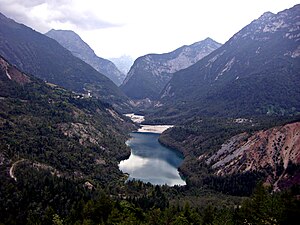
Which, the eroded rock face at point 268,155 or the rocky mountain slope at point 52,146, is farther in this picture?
the rocky mountain slope at point 52,146

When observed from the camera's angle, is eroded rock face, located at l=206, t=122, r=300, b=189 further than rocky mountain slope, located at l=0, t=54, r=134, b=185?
No

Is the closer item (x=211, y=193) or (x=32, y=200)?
(x=32, y=200)

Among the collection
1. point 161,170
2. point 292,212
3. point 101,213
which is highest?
point 292,212

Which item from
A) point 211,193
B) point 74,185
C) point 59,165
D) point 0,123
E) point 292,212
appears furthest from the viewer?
point 0,123

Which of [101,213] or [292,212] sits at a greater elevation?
[292,212]

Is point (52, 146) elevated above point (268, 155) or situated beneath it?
situated beneath

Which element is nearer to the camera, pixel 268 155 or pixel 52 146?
pixel 268 155

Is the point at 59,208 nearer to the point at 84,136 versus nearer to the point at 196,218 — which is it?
the point at 196,218

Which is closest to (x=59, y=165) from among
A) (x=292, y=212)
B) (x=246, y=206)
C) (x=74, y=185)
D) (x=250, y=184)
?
(x=74, y=185)
